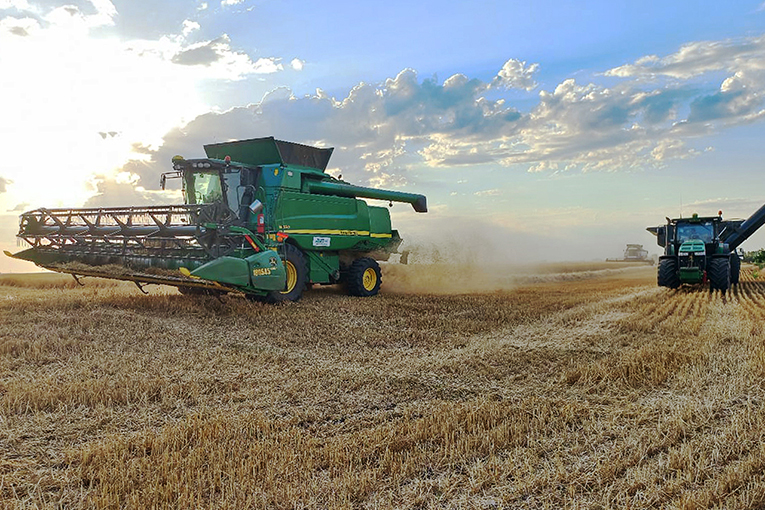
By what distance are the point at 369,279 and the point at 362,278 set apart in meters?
0.42

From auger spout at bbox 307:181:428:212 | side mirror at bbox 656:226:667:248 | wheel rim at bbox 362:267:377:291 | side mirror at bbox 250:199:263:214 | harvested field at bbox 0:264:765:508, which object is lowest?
harvested field at bbox 0:264:765:508

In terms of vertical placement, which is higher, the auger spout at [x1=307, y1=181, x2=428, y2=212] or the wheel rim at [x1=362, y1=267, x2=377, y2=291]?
the auger spout at [x1=307, y1=181, x2=428, y2=212]

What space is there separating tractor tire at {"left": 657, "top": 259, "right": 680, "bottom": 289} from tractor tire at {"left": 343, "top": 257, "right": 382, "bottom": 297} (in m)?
8.16

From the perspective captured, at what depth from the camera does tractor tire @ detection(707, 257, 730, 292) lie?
1480 centimetres

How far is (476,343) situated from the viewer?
7664mm

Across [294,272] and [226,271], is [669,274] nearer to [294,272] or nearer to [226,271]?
[294,272]

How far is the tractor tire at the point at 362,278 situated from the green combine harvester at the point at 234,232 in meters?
0.02

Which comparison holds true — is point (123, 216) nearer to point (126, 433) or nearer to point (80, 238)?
point (80, 238)

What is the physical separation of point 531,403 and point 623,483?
61.0 inches

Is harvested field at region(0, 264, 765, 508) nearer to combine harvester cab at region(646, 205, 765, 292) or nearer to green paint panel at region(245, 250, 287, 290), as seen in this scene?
green paint panel at region(245, 250, 287, 290)

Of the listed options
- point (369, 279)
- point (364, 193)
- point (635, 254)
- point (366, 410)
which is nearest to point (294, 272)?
point (369, 279)

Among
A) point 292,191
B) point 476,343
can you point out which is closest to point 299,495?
point 476,343

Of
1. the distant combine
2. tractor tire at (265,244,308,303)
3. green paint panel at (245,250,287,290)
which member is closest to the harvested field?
green paint panel at (245,250,287,290)

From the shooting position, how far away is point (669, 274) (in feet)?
51.0
